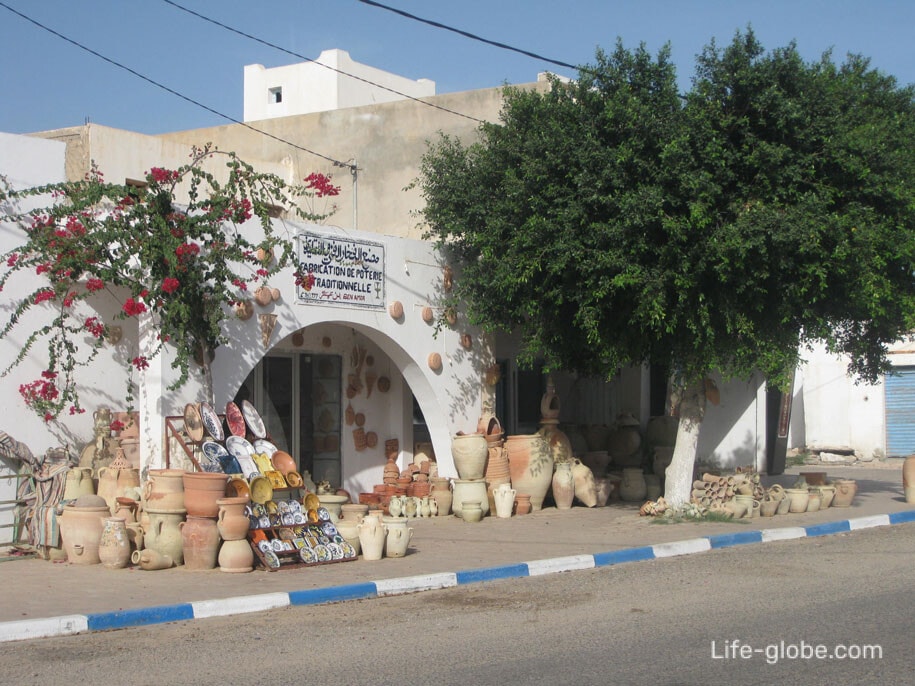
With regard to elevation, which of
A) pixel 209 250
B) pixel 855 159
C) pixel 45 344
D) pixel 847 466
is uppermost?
pixel 855 159

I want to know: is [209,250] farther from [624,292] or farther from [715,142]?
[715,142]

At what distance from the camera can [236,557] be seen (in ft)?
31.4

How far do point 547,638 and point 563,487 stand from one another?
26.5ft

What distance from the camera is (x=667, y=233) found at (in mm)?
11688

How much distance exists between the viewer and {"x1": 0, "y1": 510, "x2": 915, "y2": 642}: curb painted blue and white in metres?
7.29

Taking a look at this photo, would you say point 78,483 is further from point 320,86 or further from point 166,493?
point 320,86

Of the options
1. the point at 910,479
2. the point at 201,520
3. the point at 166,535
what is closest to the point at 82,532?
the point at 166,535

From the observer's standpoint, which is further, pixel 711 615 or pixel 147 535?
pixel 147 535

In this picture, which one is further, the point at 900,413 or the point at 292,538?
the point at 900,413

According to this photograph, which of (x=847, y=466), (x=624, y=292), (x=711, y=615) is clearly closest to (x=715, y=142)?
(x=624, y=292)

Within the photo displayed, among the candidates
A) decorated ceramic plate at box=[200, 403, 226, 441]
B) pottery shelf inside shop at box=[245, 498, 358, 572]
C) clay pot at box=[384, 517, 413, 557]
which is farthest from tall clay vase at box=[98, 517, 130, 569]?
clay pot at box=[384, 517, 413, 557]

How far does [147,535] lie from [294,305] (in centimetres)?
351

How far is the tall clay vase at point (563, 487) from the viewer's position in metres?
14.9

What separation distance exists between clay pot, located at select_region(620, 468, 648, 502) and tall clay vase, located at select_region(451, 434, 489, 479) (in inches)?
112
